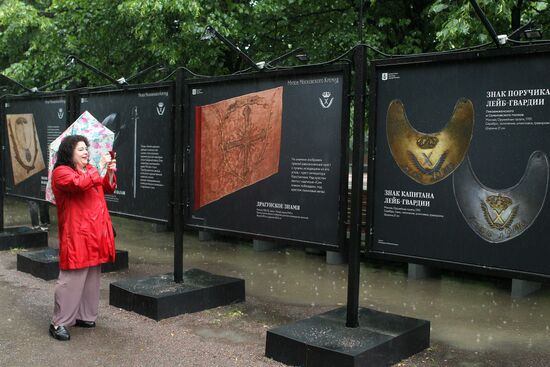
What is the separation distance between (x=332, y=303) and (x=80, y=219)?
307cm

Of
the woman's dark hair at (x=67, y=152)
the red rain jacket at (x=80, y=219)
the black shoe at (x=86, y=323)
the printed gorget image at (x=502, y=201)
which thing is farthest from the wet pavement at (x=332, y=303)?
the woman's dark hair at (x=67, y=152)

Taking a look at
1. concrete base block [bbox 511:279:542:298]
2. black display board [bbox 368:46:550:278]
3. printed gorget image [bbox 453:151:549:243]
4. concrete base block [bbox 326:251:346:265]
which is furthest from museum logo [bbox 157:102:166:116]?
concrete base block [bbox 511:279:542:298]

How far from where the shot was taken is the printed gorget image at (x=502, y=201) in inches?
169

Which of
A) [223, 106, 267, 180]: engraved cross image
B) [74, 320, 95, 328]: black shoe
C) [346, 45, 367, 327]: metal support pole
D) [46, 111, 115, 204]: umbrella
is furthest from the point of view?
[46, 111, 115, 204]: umbrella

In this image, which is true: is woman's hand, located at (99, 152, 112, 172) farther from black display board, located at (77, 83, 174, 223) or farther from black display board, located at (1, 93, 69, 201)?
black display board, located at (1, 93, 69, 201)

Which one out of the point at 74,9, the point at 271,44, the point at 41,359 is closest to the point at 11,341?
the point at 41,359

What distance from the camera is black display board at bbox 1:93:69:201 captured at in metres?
9.21

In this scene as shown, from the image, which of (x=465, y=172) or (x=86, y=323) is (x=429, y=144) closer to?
(x=465, y=172)

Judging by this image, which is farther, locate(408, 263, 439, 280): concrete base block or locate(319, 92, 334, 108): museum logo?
locate(408, 263, 439, 280): concrete base block

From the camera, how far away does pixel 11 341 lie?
18.3 ft

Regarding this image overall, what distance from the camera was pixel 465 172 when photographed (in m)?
4.62

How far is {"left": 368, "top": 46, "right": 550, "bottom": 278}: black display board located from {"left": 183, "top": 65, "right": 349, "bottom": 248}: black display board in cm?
40

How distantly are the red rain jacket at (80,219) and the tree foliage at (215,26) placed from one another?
4.94 m

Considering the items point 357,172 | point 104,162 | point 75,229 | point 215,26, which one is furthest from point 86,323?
point 215,26
